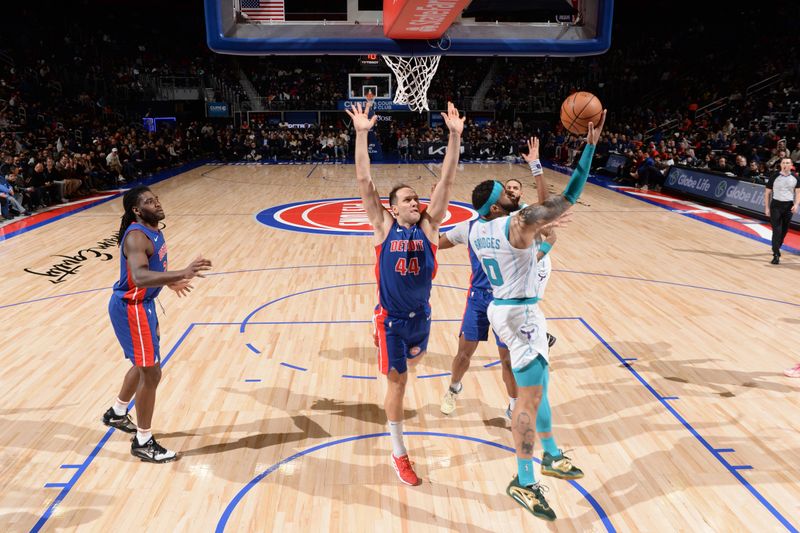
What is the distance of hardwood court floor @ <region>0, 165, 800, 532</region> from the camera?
3729 millimetres

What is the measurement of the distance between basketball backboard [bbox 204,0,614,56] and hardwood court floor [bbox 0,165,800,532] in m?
3.12

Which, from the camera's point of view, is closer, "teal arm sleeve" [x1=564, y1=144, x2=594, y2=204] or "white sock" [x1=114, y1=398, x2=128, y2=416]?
"teal arm sleeve" [x1=564, y1=144, x2=594, y2=204]

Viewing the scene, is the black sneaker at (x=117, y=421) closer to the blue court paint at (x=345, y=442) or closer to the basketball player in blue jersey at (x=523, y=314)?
the blue court paint at (x=345, y=442)

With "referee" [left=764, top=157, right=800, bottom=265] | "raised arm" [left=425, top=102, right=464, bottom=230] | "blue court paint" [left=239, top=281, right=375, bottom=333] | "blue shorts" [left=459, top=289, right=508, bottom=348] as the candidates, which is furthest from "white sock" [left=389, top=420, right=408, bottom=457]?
"referee" [left=764, top=157, right=800, bottom=265]

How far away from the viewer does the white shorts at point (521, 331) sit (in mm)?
3684

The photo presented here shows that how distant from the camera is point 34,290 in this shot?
8.16 metres

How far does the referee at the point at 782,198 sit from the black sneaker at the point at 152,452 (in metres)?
8.70

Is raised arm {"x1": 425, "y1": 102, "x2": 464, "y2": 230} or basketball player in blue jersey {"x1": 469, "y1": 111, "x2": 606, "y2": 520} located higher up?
raised arm {"x1": 425, "y1": 102, "x2": 464, "y2": 230}

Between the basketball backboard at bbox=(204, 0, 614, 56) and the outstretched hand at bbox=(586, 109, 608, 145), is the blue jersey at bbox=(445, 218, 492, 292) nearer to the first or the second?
the outstretched hand at bbox=(586, 109, 608, 145)

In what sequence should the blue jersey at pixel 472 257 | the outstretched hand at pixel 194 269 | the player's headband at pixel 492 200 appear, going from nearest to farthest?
the outstretched hand at pixel 194 269
the player's headband at pixel 492 200
the blue jersey at pixel 472 257

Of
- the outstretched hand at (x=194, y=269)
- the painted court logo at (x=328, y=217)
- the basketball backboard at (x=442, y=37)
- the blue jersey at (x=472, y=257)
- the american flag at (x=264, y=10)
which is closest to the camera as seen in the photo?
the outstretched hand at (x=194, y=269)


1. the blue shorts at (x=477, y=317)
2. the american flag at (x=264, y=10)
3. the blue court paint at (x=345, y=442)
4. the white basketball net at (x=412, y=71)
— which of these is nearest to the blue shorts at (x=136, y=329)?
the blue court paint at (x=345, y=442)

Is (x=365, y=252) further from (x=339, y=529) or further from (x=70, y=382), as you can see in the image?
(x=339, y=529)

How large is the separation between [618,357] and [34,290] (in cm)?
748
